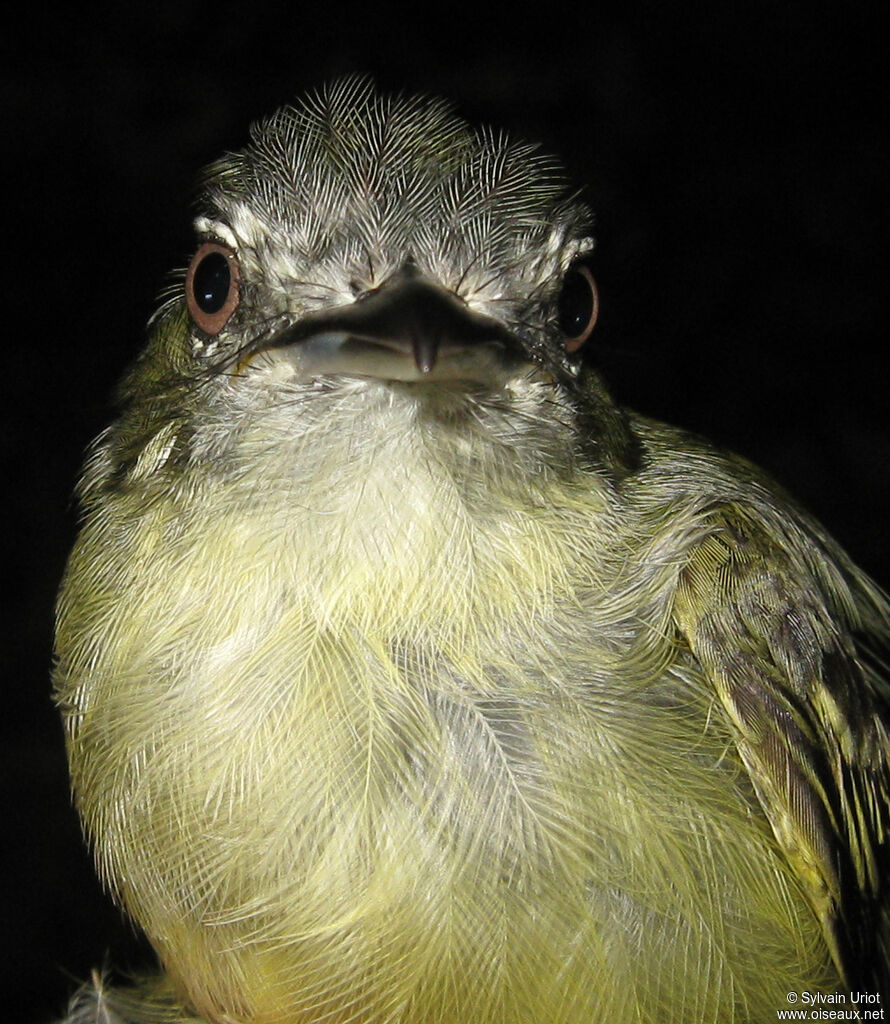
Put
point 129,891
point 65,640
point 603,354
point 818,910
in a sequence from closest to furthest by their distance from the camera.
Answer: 1. point 818,910
2. point 129,891
3. point 65,640
4. point 603,354

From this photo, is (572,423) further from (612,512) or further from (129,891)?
(129,891)

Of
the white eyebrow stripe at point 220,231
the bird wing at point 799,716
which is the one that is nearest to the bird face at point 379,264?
the white eyebrow stripe at point 220,231

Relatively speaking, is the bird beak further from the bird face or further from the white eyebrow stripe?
the white eyebrow stripe

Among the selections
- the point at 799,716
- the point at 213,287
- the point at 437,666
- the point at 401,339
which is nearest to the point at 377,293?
the point at 401,339

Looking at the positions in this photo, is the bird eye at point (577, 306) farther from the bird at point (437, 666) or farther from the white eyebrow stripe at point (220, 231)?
the white eyebrow stripe at point (220, 231)

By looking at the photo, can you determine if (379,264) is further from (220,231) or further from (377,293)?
(220,231)

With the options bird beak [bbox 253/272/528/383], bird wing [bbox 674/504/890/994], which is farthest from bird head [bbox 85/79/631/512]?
bird wing [bbox 674/504/890/994]

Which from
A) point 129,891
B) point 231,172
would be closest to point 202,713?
point 129,891
